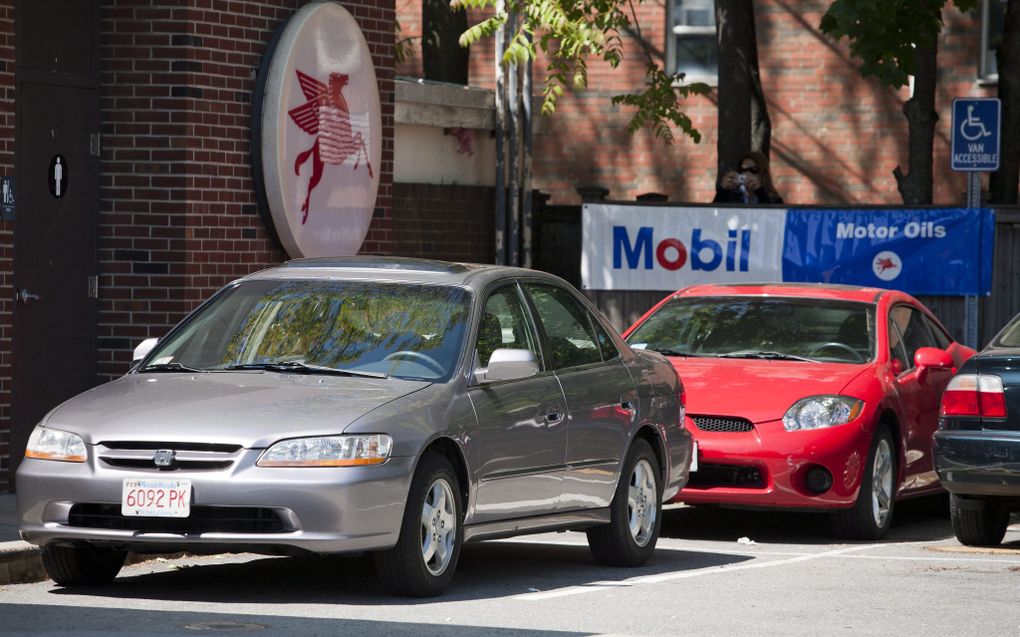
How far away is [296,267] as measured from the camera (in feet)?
32.2

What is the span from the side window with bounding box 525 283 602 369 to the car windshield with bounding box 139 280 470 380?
71 centimetres

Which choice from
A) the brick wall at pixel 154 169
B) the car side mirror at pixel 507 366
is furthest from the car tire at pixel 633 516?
the brick wall at pixel 154 169

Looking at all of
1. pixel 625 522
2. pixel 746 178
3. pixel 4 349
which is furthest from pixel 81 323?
pixel 746 178

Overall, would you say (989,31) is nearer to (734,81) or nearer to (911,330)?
(734,81)

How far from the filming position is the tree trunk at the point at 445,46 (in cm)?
2092

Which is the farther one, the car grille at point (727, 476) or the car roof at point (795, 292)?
the car roof at point (795, 292)

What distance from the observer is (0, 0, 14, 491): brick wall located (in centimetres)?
1191

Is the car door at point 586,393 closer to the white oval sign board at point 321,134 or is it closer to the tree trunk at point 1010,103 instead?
the white oval sign board at point 321,134

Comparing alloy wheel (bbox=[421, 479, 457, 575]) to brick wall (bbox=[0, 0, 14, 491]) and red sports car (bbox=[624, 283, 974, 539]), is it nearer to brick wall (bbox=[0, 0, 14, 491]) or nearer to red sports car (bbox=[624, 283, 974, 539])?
red sports car (bbox=[624, 283, 974, 539])

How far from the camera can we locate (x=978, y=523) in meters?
11.1

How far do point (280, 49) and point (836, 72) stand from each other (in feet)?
40.3

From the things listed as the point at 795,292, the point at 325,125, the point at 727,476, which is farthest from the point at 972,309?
the point at 325,125

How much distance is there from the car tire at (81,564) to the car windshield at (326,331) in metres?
0.95

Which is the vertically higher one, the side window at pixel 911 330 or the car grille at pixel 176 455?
the side window at pixel 911 330
